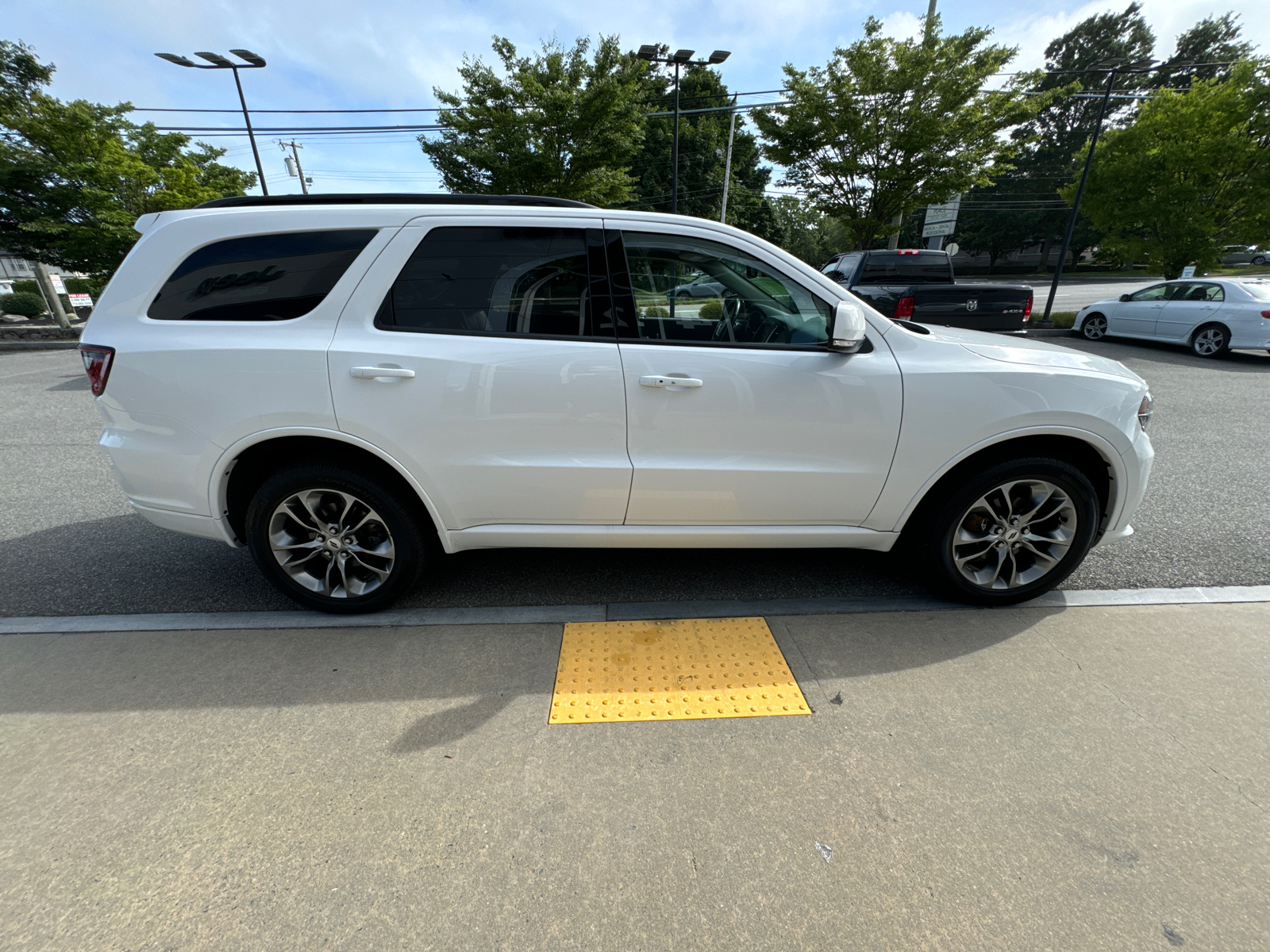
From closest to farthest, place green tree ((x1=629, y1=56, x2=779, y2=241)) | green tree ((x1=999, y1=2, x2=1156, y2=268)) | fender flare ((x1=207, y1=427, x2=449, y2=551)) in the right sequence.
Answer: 1. fender flare ((x1=207, y1=427, x2=449, y2=551))
2. green tree ((x1=629, y1=56, x2=779, y2=241))
3. green tree ((x1=999, y1=2, x2=1156, y2=268))

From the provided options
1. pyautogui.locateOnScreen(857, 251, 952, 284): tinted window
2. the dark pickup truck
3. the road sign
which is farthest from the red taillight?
the road sign

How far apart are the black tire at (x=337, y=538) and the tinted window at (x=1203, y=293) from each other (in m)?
14.0

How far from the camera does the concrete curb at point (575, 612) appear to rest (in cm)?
289

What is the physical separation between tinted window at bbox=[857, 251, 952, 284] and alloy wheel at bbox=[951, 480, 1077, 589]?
9275mm

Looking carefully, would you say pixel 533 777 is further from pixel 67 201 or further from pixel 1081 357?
pixel 67 201

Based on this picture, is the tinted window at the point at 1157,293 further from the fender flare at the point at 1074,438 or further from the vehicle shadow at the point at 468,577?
the vehicle shadow at the point at 468,577

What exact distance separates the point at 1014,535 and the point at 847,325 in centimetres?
144

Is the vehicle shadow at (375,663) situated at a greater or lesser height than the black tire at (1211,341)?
lesser

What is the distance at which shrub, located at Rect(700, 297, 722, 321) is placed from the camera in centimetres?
280

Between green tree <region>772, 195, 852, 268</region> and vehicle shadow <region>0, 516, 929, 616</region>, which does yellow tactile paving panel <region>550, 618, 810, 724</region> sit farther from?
green tree <region>772, 195, 852, 268</region>

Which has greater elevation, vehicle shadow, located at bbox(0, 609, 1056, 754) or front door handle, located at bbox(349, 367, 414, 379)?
front door handle, located at bbox(349, 367, 414, 379)

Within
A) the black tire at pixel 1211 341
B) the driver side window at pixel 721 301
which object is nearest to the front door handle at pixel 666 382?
the driver side window at pixel 721 301

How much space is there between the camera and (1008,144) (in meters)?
16.0

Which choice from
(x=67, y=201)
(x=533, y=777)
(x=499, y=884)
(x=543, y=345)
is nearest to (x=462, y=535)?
(x=543, y=345)
